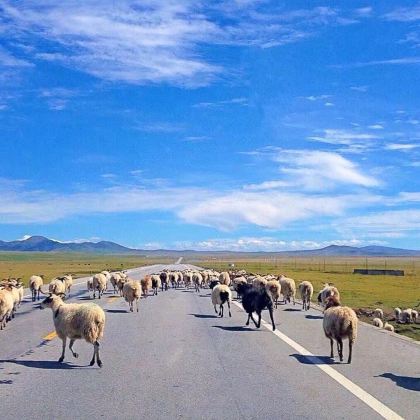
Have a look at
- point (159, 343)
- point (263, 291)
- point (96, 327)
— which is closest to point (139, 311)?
point (263, 291)

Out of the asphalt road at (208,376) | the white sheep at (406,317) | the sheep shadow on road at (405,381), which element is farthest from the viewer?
the white sheep at (406,317)

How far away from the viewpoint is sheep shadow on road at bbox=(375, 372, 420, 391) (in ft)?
32.8

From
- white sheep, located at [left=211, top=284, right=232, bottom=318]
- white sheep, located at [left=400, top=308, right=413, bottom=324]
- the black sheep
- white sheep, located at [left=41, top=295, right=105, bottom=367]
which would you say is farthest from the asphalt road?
white sheep, located at [left=400, top=308, right=413, bottom=324]

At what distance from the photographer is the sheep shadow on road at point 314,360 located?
12.3 m

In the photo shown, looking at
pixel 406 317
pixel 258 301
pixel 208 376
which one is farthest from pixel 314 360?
pixel 406 317

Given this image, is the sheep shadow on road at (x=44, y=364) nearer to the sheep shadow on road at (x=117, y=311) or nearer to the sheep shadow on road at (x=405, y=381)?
the sheep shadow on road at (x=405, y=381)

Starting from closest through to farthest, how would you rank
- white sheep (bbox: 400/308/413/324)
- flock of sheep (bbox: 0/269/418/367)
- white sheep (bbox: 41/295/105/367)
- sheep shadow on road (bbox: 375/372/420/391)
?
1. sheep shadow on road (bbox: 375/372/420/391)
2. white sheep (bbox: 41/295/105/367)
3. flock of sheep (bbox: 0/269/418/367)
4. white sheep (bbox: 400/308/413/324)

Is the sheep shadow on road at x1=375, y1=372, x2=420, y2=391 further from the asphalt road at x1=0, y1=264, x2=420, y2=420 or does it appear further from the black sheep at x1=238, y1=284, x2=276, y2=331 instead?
the black sheep at x1=238, y1=284, x2=276, y2=331

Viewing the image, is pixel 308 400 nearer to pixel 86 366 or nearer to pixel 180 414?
pixel 180 414

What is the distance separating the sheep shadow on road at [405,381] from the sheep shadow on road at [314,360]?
1.48 m

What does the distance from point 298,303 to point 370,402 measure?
20541mm

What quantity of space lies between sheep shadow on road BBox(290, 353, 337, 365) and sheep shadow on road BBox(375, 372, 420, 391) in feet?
4.86

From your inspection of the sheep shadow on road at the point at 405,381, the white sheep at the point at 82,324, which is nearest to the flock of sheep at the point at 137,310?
the white sheep at the point at 82,324

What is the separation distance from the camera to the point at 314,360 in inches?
499
